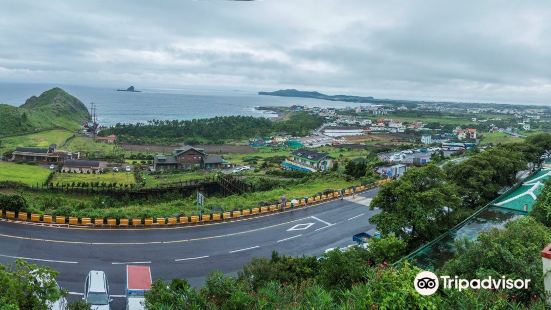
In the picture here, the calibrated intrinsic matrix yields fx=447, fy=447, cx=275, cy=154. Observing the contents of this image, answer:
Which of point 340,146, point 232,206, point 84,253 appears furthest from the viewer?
point 340,146

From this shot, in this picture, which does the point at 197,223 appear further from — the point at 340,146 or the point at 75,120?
the point at 75,120

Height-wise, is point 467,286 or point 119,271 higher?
point 467,286

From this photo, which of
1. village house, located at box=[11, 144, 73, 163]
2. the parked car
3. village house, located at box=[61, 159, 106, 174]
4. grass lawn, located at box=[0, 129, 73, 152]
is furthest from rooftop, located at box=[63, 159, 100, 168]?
the parked car

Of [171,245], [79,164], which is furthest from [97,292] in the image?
[79,164]

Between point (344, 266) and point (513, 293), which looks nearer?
point (513, 293)

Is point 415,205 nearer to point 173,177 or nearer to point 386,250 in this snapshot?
point 386,250

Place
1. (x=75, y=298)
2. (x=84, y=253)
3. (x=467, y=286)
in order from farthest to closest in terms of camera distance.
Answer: (x=84, y=253), (x=75, y=298), (x=467, y=286)

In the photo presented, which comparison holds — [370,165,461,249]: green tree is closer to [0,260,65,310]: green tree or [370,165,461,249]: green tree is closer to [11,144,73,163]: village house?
[0,260,65,310]: green tree

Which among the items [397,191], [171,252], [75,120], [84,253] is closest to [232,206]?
[171,252]
